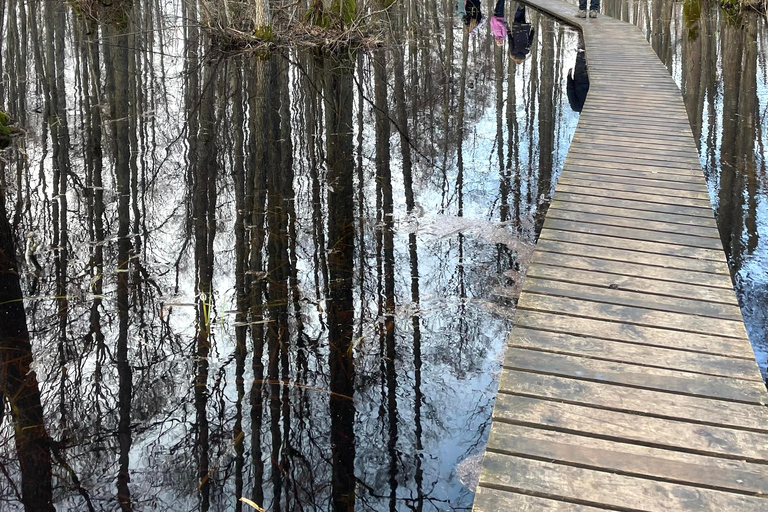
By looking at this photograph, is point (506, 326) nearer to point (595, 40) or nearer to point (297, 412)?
point (297, 412)

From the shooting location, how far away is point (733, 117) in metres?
8.62

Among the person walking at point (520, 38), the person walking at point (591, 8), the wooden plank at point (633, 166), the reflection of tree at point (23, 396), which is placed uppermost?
the person walking at point (591, 8)

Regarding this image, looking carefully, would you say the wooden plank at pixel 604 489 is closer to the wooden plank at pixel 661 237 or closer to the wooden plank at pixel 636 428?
the wooden plank at pixel 636 428

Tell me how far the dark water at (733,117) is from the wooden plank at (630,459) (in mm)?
1764

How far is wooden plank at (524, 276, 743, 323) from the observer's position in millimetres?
3176

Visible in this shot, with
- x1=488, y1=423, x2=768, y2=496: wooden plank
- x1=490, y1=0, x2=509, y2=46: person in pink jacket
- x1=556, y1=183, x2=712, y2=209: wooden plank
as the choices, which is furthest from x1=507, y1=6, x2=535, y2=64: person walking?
x1=488, y1=423, x2=768, y2=496: wooden plank

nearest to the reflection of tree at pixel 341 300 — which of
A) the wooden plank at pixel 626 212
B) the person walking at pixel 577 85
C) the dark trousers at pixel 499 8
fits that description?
the wooden plank at pixel 626 212

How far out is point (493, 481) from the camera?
2.16 meters

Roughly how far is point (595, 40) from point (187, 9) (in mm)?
10126

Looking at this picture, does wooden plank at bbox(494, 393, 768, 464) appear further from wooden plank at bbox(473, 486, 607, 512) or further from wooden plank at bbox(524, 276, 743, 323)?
wooden plank at bbox(524, 276, 743, 323)

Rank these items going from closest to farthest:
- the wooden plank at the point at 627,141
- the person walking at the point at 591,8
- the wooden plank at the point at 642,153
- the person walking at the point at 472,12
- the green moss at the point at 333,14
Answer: the wooden plank at the point at 642,153 < the wooden plank at the point at 627,141 < the green moss at the point at 333,14 < the person walking at the point at 591,8 < the person walking at the point at 472,12

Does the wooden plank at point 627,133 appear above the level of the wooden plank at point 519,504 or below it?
above

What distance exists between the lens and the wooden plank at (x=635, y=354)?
2.73m

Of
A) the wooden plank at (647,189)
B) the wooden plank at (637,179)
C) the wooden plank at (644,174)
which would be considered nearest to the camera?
the wooden plank at (647,189)
